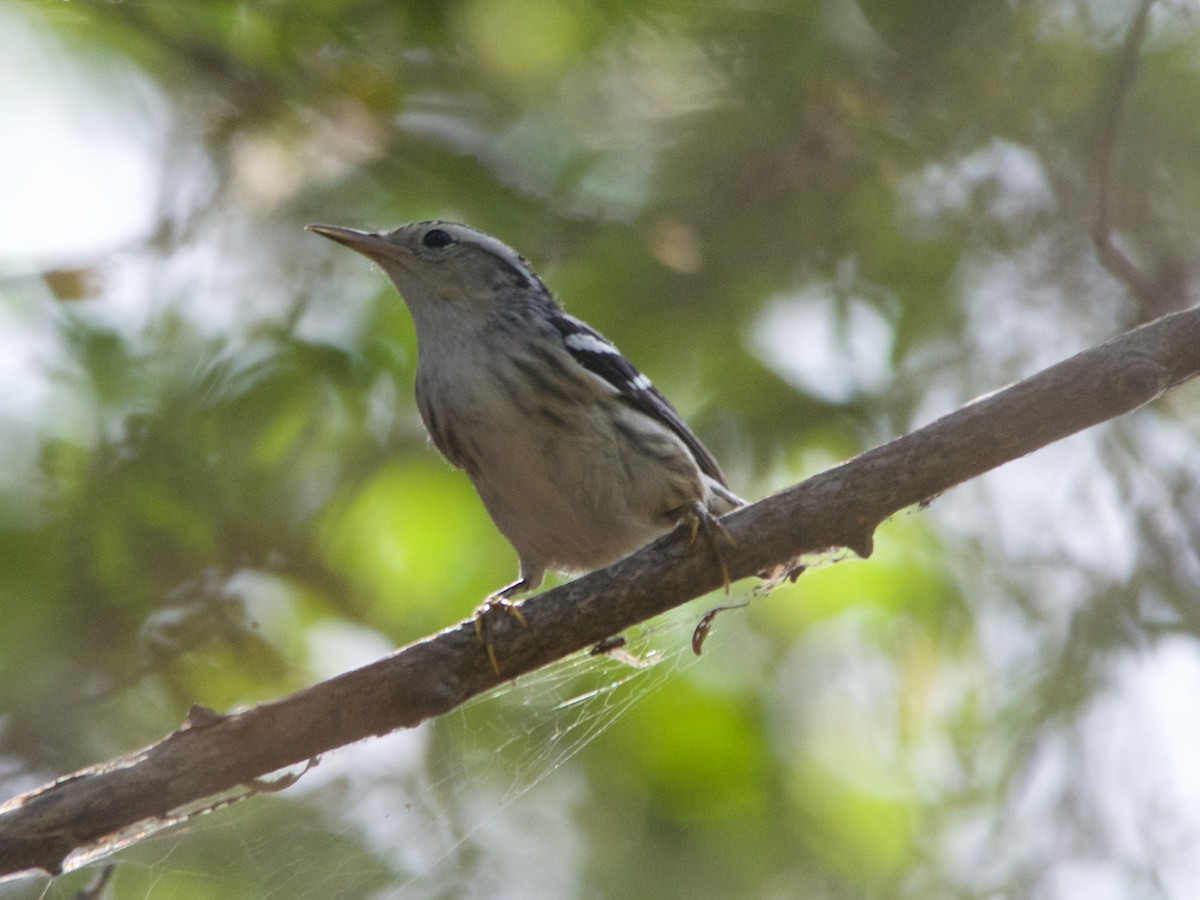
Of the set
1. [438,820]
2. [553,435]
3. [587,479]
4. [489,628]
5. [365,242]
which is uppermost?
[365,242]

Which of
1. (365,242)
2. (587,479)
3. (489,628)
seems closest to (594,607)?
(489,628)

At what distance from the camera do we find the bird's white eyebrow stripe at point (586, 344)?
466 cm

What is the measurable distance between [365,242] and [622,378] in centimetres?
117

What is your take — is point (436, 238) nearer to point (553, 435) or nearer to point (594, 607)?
point (553, 435)

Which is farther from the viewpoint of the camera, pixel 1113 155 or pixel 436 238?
pixel 436 238

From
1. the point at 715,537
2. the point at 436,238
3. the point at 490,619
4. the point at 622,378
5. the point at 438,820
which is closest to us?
the point at 715,537

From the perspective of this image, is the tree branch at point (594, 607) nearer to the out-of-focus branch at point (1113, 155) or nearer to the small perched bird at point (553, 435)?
the small perched bird at point (553, 435)

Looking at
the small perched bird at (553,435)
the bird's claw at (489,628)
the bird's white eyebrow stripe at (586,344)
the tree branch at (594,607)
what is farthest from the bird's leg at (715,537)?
the bird's white eyebrow stripe at (586,344)

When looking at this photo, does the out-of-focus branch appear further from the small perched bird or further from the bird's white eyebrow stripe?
the bird's white eyebrow stripe

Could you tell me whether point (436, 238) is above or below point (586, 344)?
above

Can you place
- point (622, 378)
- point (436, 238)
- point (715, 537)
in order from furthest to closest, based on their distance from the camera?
point (436, 238), point (622, 378), point (715, 537)

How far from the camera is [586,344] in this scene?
4.70 m

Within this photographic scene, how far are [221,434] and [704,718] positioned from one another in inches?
91.4

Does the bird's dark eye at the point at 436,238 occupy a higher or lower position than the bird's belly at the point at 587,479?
higher
